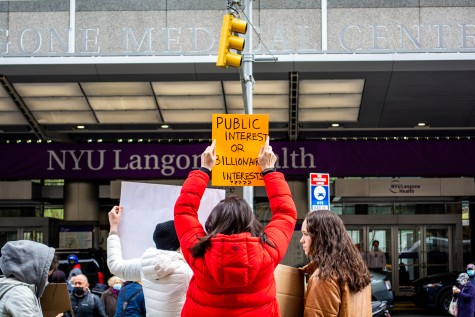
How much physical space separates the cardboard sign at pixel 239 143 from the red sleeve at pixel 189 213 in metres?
1.70

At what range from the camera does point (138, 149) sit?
20672 mm

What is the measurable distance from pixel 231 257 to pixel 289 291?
1.04 metres

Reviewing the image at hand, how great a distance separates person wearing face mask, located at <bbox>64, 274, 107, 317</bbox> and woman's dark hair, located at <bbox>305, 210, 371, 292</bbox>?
17.9 ft

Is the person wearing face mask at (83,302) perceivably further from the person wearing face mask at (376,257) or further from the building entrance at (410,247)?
the building entrance at (410,247)

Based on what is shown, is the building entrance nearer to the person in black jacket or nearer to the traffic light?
the traffic light

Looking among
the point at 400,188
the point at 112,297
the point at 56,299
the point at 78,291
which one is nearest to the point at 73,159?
the point at 112,297

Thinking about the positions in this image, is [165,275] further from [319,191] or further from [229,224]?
[319,191]

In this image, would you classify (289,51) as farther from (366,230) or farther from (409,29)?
(366,230)

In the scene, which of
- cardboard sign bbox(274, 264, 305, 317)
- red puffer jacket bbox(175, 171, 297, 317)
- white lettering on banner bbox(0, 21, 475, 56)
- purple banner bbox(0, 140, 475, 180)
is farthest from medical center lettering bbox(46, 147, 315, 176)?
red puffer jacket bbox(175, 171, 297, 317)

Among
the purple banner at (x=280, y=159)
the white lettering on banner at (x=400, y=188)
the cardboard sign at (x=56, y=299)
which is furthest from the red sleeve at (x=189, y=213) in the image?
the white lettering on banner at (x=400, y=188)

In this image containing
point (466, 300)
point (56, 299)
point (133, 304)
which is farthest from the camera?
point (466, 300)

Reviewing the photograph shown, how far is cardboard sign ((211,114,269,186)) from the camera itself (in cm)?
637

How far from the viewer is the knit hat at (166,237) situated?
5.21 meters

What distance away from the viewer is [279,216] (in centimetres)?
444
